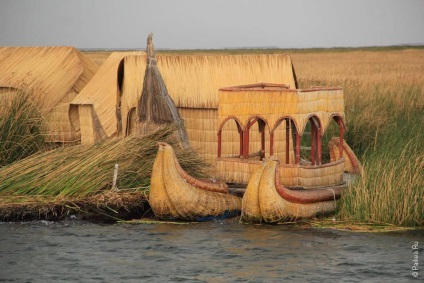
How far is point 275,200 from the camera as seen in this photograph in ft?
53.9

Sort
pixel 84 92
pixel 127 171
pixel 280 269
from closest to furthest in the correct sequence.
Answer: pixel 280 269 → pixel 127 171 → pixel 84 92

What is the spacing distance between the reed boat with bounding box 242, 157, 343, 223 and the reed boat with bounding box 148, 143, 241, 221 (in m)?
0.43

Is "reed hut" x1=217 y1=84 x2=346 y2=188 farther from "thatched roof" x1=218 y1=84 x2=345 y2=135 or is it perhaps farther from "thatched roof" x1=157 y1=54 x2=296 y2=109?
"thatched roof" x1=157 y1=54 x2=296 y2=109

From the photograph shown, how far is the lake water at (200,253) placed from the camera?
14742mm

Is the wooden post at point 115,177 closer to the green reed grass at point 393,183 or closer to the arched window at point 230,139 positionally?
the arched window at point 230,139

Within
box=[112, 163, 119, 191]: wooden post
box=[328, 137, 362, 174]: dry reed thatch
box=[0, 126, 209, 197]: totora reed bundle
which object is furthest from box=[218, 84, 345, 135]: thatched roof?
box=[112, 163, 119, 191]: wooden post

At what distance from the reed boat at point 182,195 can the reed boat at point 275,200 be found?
0.43m

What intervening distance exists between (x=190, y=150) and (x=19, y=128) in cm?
295

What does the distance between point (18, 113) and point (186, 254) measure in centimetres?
507

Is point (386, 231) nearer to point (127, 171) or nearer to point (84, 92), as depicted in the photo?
point (127, 171)

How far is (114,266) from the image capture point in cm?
1530

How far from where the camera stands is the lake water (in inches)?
580

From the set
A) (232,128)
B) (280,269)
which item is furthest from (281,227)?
(232,128)

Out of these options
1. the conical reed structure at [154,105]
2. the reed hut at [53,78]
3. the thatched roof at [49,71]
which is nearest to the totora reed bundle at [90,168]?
the conical reed structure at [154,105]
